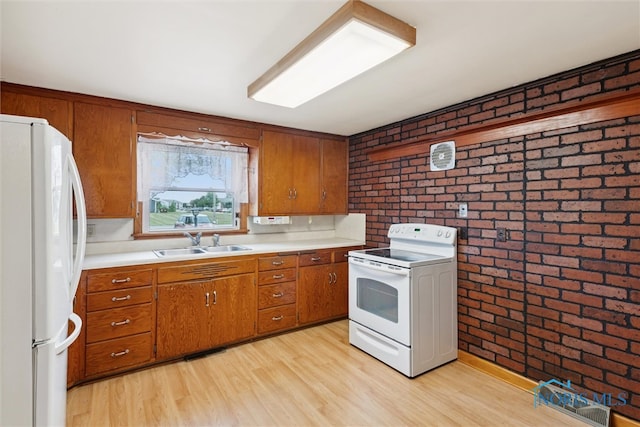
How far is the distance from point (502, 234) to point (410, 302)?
0.90m

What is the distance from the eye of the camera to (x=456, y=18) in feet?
5.12

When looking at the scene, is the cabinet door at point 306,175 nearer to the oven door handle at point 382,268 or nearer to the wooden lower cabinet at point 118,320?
the oven door handle at point 382,268

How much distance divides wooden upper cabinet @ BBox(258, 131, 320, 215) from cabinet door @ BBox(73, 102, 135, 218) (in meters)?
1.29

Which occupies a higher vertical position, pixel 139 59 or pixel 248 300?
pixel 139 59

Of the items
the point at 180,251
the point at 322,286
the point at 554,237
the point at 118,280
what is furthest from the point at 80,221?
the point at 554,237

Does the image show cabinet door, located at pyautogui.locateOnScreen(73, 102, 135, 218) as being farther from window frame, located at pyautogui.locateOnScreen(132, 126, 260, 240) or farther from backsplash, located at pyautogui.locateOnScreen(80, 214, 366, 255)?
backsplash, located at pyautogui.locateOnScreen(80, 214, 366, 255)

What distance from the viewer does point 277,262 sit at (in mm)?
3293

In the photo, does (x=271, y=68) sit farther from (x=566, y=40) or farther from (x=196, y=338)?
(x=196, y=338)

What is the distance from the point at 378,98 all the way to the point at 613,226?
1.85 metres

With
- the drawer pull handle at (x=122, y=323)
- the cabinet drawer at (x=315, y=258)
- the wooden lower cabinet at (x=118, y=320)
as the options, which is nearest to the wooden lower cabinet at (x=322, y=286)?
the cabinet drawer at (x=315, y=258)

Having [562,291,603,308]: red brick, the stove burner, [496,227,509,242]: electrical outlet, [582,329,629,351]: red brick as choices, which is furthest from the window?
[582,329,629,351]: red brick

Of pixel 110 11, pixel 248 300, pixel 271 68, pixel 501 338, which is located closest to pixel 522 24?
pixel 271 68

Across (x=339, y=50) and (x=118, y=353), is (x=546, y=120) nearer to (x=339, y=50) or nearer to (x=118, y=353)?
(x=339, y=50)

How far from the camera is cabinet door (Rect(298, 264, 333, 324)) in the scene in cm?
348
